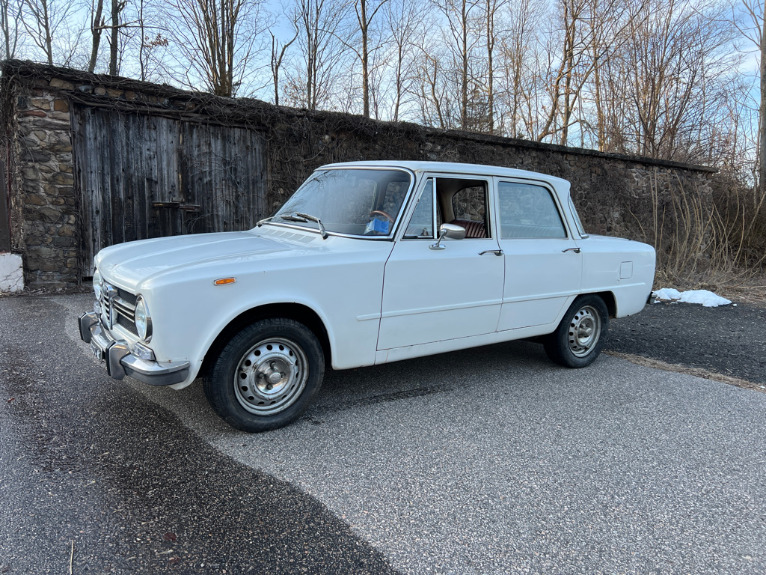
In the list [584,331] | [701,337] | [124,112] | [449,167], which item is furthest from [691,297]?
[124,112]

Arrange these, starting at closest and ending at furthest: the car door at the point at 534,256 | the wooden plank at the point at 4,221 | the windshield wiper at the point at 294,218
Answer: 1. the windshield wiper at the point at 294,218
2. the car door at the point at 534,256
3. the wooden plank at the point at 4,221

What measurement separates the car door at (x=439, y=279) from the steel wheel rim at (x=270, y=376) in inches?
24.0

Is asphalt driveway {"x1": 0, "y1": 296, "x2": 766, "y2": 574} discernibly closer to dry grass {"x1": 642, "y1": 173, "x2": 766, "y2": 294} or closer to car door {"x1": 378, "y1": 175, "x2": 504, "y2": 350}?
car door {"x1": 378, "y1": 175, "x2": 504, "y2": 350}

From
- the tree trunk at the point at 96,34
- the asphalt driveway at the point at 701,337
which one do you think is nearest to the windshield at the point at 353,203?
the asphalt driveway at the point at 701,337

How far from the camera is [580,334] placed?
197 inches

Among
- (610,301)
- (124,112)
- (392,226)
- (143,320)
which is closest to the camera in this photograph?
(143,320)

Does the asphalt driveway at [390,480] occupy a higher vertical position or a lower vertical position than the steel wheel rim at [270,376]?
lower

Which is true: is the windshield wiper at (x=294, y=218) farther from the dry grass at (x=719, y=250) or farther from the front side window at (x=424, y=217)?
the dry grass at (x=719, y=250)

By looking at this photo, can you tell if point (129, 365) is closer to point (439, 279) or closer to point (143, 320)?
point (143, 320)

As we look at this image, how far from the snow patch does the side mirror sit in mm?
6388

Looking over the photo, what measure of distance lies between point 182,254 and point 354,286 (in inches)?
44.4

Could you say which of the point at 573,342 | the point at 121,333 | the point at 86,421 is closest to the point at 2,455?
the point at 86,421

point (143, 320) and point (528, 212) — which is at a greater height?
point (528, 212)

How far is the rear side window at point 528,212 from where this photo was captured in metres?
4.44
